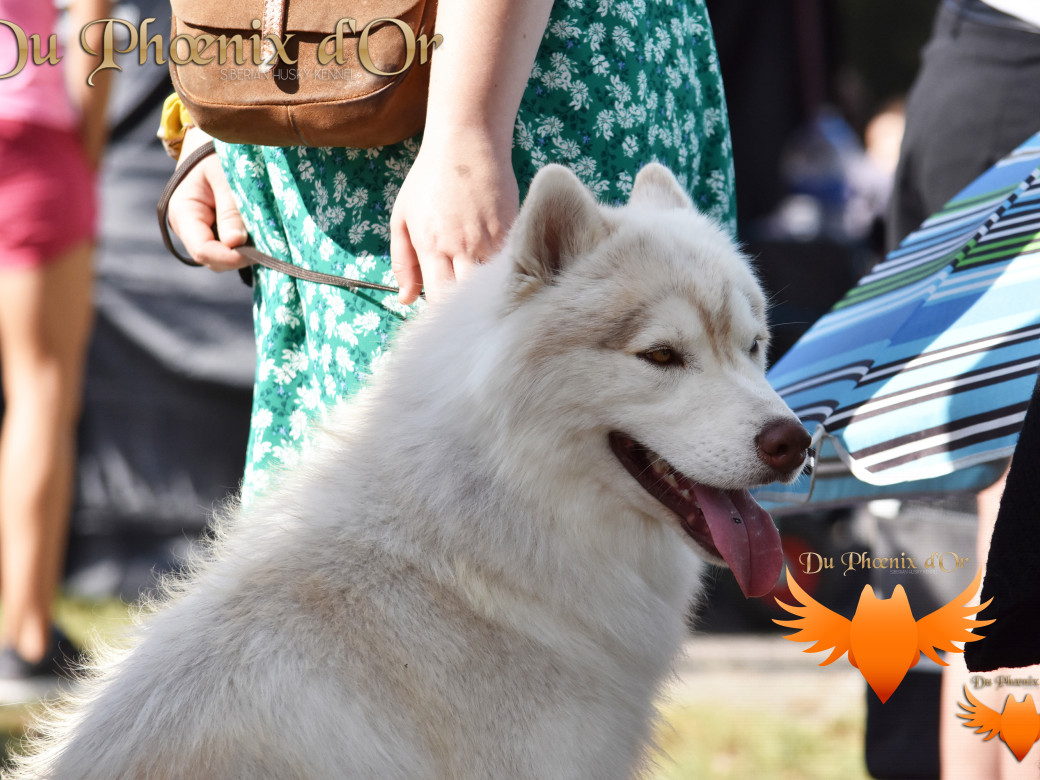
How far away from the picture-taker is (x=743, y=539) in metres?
1.78

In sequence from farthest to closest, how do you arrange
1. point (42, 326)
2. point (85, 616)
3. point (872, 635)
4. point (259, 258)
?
point (85, 616), point (42, 326), point (259, 258), point (872, 635)

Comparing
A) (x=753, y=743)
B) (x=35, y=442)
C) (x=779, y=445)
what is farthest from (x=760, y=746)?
(x=35, y=442)

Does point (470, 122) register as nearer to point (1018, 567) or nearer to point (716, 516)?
point (716, 516)

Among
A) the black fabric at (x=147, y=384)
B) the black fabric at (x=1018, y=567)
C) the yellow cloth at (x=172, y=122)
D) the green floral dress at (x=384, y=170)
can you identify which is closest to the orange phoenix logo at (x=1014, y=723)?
the black fabric at (x=1018, y=567)

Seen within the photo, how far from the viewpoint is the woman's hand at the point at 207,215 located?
2275 millimetres

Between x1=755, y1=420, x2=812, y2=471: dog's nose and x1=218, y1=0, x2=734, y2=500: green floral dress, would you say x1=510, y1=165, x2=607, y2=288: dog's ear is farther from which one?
x1=755, y1=420, x2=812, y2=471: dog's nose

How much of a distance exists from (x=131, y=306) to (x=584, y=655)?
4.09 m

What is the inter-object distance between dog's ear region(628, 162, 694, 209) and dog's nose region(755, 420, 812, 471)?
1.82 feet

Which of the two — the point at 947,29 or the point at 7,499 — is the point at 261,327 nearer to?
the point at 947,29

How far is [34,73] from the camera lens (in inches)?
165

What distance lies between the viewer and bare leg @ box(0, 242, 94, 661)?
4469 mm

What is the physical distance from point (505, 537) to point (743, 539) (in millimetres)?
431

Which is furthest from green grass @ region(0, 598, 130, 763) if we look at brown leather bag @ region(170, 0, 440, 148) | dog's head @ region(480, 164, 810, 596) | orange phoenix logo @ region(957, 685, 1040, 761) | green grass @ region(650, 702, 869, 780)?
orange phoenix logo @ region(957, 685, 1040, 761)

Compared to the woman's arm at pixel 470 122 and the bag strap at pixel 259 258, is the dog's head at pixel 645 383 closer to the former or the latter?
the woman's arm at pixel 470 122
